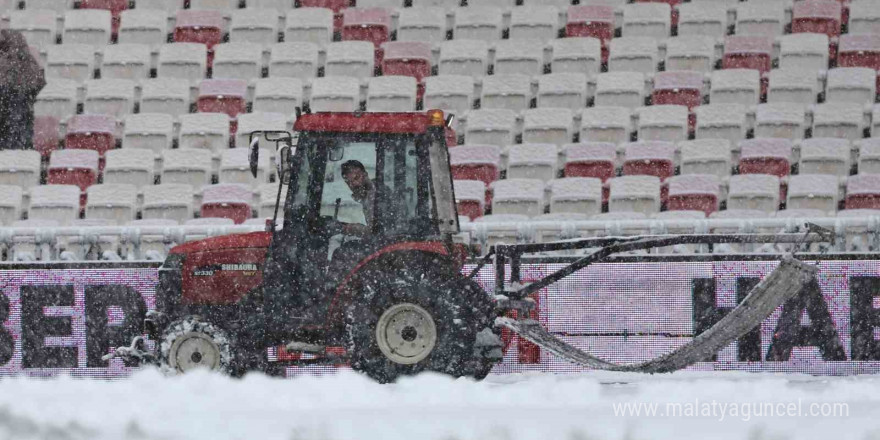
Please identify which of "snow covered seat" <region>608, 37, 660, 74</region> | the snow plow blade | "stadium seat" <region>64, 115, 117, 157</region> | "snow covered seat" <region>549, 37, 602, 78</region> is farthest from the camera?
"snow covered seat" <region>549, 37, 602, 78</region>

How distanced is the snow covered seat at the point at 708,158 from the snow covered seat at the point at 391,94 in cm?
270

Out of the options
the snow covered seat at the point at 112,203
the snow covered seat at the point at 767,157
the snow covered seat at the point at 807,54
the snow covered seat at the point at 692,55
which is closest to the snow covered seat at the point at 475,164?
the snow covered seat at the point at 767,157

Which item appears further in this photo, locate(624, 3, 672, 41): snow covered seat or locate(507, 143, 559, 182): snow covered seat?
locate(624, 3, 672, 41): snow covered seat

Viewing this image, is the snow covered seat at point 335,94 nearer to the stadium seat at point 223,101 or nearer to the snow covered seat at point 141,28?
the stadium seat at point 223,101

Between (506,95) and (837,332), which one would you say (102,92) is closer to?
(506,95)

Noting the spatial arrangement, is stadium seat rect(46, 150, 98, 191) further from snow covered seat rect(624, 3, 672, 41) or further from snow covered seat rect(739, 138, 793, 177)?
snow covered seat rect(739, 138, 793, 177)

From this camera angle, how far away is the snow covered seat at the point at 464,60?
527 inches

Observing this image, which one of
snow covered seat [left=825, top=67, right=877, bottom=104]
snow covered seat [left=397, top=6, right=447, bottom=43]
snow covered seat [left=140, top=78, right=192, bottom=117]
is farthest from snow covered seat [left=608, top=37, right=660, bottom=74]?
snow covered seat [left=140, top=78, right=192, bottom=117]

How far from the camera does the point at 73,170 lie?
473 inches

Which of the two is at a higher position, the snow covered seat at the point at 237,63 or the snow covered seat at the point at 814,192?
the snow covered seat at the point at 237,63

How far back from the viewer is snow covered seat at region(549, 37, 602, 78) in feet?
43.7

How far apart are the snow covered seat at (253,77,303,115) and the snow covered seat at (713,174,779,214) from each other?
439 centimetres

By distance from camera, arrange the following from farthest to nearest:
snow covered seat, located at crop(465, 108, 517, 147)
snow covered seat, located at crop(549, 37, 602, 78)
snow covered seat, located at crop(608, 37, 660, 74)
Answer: snow covered seat, located at crop(549, 37, 602, 78) < snow covered seat, located at crop(608, 37, 660, 74) < snow covered seat, located at crop(465, 108, 517, 147)

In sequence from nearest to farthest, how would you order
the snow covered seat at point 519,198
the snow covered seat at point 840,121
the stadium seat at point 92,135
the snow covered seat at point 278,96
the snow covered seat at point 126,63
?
1. the snow covered seat at point 519,198
2. the snow covered seat at point 840,121
3. the stadium seat at point 92,135
4. the snow covered seat at point 278,96
5. the snow covered seat at point 126,63
